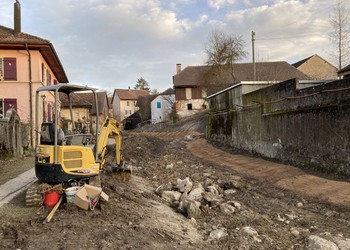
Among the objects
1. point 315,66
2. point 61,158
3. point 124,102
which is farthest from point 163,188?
point 124,102

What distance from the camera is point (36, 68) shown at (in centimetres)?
2398

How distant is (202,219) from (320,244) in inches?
106

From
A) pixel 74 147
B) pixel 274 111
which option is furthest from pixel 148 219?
pixel 274 111

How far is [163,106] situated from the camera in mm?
59875

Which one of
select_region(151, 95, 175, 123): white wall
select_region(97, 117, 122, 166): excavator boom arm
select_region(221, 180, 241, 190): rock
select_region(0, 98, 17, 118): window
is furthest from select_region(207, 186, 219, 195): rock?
select_region(151, 95, 175, 123): white wall

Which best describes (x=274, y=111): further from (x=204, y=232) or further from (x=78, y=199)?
(x=78, y=199)

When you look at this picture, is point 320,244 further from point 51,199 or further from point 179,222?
point 51,199

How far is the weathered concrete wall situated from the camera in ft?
34.4

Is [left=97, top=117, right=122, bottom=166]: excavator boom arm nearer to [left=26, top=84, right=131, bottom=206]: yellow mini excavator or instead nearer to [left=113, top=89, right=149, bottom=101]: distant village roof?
[left=26, top=84, right=131, bottom=206]: yellow mini excavator

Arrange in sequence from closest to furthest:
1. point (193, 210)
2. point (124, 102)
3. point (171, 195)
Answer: point (193, 210), point (171, 195), point (124, 102)

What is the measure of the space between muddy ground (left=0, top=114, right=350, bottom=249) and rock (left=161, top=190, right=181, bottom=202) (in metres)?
0.17

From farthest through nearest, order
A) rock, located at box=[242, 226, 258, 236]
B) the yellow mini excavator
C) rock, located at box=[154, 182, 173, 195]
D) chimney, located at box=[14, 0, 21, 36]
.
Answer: chimney, located at box=[14, 0, 21, 36] → rock, located at box=[154, 182, 173, 195] → the yellow mini excavator → rock, located at box=[242, 226, 258, 236]

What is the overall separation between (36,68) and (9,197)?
55.8 feet

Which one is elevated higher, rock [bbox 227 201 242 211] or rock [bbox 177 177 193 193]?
rock [bbox 177 177 193 193]
